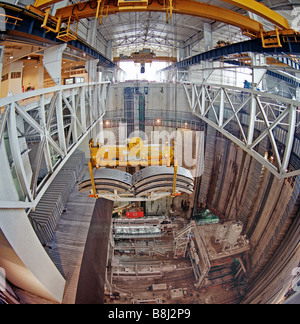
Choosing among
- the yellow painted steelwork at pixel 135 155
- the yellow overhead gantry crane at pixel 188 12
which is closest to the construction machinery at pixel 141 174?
the yellow painted steelwork at pixel 135 155

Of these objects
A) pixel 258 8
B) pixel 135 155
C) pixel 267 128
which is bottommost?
pixel 135 155

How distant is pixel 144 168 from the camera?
575 cm

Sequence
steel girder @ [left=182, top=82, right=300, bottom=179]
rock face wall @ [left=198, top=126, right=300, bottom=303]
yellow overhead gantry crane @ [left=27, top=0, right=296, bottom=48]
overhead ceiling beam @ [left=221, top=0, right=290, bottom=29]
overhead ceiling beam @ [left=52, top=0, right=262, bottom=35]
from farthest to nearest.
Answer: rock face wall @ [left=198, top=126, right=300, bottom=303], overhead ceiling beam @ [left=52, top=0, right=262, bottom=35], yellow overhead gantry crane @ [left=27, top=0, right=296, bottom=48], overhead ceiling beam @ [left=221, top=0, right=290, bottom=29], steel girder @ [left=182, top=82, right=300, bottom=179]

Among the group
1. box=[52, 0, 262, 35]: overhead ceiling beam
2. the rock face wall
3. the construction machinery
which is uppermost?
box=[52, 0, 262, 35]: overhead ceiling beam

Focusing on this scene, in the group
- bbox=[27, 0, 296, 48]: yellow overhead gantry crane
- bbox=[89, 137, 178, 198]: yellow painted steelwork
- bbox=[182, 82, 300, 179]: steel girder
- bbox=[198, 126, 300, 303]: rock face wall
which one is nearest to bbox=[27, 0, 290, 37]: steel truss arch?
bbox=[27, 0, 296, 48]: yellow overhead gantry crane

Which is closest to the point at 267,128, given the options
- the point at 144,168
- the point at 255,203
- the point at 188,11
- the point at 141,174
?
the point at 144,168

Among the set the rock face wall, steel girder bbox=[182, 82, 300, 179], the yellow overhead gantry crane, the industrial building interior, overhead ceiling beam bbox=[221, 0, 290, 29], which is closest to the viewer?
the industrial building interior

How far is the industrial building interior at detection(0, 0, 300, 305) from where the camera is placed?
5500 millimetres

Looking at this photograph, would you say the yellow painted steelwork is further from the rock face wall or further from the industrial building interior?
the rock face wall

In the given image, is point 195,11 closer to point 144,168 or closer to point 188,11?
point 188,11

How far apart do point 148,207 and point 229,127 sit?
10.4 metres

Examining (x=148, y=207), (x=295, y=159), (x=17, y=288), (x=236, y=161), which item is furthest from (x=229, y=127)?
(x=17, y=288)

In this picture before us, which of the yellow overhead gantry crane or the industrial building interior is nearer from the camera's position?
the industrial building interior
